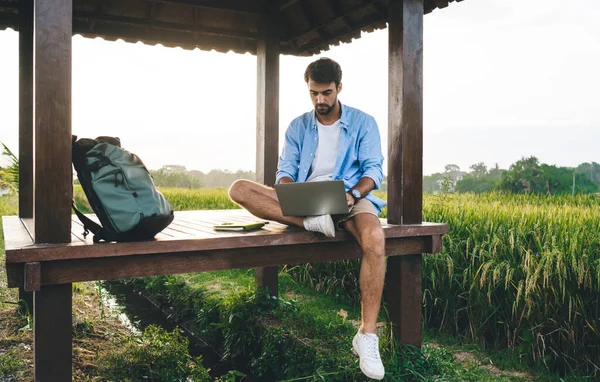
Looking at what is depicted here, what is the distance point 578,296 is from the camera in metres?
3.71

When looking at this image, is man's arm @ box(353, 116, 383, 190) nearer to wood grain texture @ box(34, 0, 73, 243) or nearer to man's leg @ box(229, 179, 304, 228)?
man's leg @ box(229, 179, 304, 228)

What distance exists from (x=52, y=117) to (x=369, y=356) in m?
2.10

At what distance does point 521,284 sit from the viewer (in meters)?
3.92

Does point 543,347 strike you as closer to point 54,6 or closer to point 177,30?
point 54,6

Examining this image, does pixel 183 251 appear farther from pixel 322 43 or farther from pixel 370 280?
pixel 322 43

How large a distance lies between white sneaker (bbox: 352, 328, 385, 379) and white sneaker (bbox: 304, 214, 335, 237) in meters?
0.61

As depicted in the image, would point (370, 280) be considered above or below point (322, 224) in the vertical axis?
below

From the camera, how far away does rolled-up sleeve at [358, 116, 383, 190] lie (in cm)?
364

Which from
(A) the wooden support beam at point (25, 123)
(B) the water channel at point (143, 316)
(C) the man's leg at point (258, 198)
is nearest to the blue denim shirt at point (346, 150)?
(C) the man's leg at point (258, 198)

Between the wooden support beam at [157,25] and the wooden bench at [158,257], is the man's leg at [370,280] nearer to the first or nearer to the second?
the wooden bench at [158,257]

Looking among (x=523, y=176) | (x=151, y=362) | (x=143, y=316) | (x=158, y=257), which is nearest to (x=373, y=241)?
(x=158, y=257)

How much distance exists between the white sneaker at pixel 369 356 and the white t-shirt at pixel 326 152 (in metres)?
1.15

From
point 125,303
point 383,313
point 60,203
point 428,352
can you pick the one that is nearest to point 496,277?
point 428,352

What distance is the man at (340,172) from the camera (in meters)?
3.27
